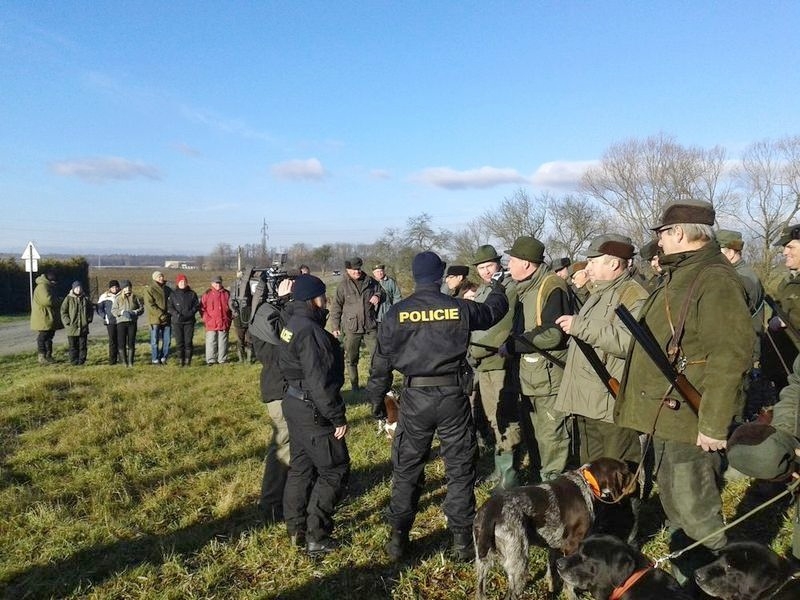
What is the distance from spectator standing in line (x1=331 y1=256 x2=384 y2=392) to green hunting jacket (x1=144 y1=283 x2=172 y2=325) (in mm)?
4818

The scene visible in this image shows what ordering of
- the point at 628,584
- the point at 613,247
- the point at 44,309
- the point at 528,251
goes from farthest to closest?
the point at 44,309
the point at 528,251
the point at 613,247
the point at 628,584

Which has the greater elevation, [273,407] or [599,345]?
[599,345]

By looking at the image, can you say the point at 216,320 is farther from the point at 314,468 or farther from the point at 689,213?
the point at 689,213

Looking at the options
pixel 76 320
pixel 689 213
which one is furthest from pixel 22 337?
pixel 689 213

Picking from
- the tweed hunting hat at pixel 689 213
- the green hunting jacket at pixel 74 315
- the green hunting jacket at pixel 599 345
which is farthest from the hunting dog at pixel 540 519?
the green hunting jacket at pixel 74 315

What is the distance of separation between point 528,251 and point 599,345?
1.31m

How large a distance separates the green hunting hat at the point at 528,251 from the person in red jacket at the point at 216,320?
865 centimetres

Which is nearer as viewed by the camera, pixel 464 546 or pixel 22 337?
pixel 464 546

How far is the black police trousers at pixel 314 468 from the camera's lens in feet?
12.6

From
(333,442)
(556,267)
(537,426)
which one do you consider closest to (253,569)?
(333,442)

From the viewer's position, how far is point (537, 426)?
444 cm

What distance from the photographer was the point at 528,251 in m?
4.48

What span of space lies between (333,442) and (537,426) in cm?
169

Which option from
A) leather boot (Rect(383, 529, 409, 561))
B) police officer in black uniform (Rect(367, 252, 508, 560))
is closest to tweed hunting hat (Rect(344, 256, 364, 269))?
police officer in black uniform (Rect(367, 252, 508, 560))
